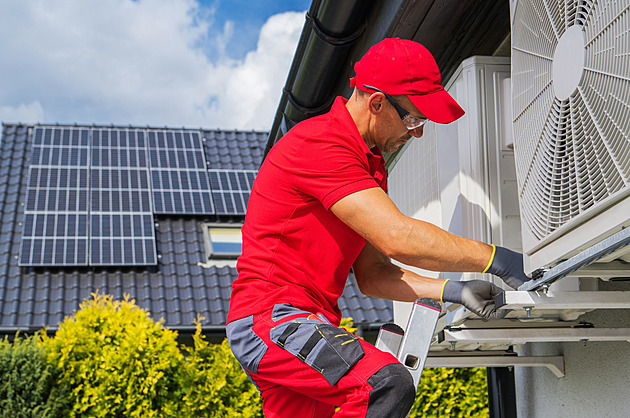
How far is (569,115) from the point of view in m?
1.65

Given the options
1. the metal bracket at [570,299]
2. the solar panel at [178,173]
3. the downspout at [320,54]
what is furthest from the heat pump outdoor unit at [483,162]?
the solar panel at [178,173]

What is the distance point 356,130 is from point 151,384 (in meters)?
4.10

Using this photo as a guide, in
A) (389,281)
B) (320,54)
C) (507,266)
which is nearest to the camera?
(507,266)

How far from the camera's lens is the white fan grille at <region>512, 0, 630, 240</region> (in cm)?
140

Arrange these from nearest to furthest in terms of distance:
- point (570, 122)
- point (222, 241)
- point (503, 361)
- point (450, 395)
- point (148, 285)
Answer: point (570, 122) → point (503, 361) → point (450, 395) → point (148, 285) → point (222, 241)

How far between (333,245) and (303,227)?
0.10 meters

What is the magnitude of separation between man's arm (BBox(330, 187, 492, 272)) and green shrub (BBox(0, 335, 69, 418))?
4.36 m

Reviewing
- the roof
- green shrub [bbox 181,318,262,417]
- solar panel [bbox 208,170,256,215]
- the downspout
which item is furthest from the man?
solar panel [bbox 208,170,256,215]

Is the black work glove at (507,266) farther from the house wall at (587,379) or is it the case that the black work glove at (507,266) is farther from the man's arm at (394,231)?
the house wall at (587,379)

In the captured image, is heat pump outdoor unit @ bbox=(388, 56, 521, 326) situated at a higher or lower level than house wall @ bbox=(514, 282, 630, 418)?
higher

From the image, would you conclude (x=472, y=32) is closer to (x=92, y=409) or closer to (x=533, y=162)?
(x=533, y=162)

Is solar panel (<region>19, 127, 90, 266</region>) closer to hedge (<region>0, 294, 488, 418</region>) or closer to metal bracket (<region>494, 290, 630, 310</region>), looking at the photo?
hedge (<region>0, 294, 488, 418</region>)

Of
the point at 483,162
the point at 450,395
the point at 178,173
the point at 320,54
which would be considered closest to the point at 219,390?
the point at 450,395

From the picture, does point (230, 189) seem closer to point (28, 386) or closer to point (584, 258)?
point (28, 386)
